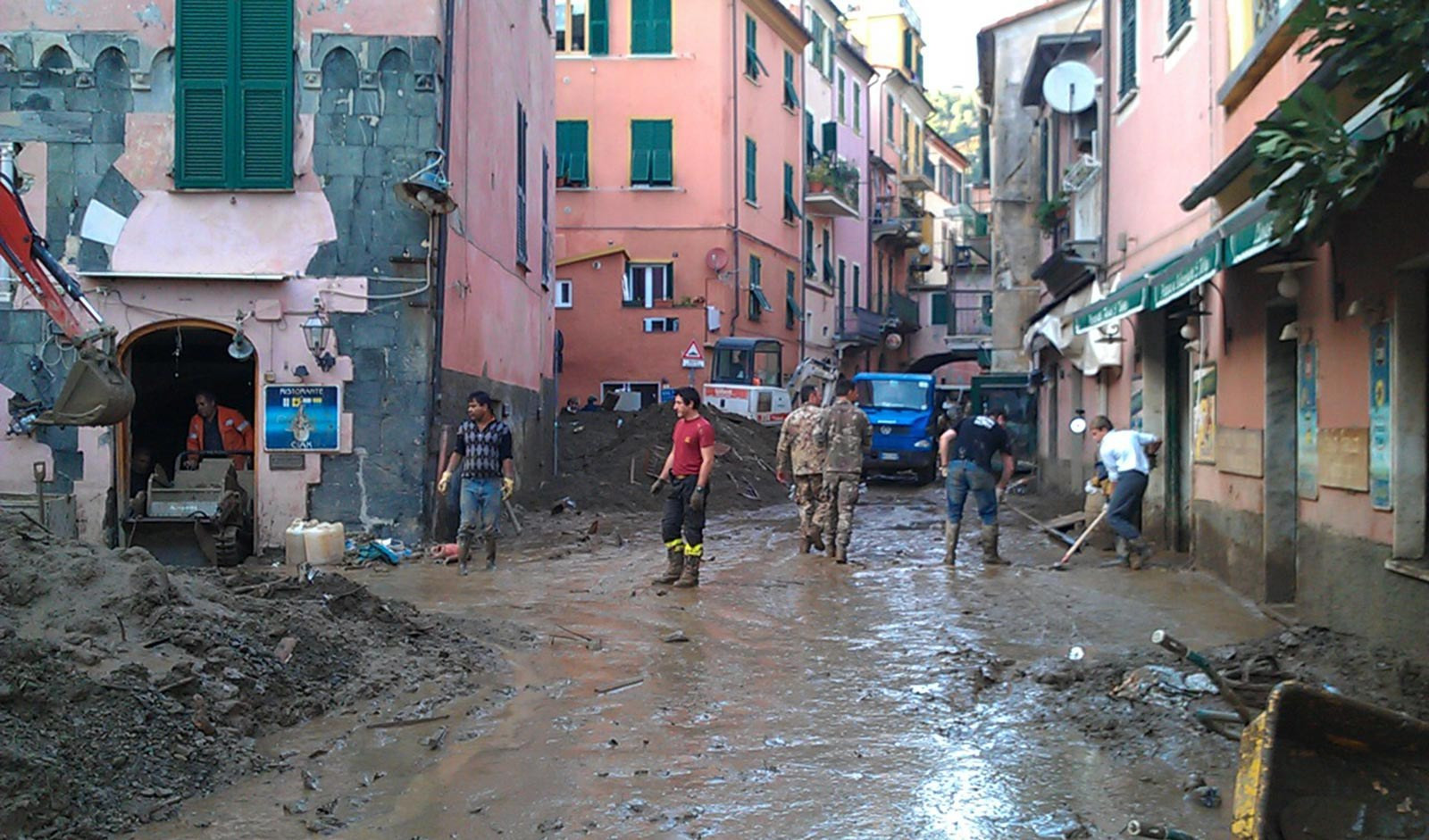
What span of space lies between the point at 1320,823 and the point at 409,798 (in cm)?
364

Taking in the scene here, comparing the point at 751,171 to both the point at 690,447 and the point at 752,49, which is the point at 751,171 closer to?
the point at 752,49

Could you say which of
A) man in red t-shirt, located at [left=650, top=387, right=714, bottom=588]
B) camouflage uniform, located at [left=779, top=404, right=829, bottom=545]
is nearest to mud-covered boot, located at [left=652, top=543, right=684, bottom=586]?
man in red t-shirt, located at [left=650, top=387, right=714, bottom=588]

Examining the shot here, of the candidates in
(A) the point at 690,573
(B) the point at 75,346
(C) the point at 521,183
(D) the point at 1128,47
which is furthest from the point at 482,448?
(D) the point at 1128,47

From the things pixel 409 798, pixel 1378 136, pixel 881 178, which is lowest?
pixel 409 798

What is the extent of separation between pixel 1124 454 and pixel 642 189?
22766 millimetres

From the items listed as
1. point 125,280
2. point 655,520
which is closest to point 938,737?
point 125,280

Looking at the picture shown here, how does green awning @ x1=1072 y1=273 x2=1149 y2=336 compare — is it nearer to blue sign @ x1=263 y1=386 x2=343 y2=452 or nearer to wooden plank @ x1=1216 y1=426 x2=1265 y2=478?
wooden plank @ x1=1216 y1=426 x2=1265 y2=478

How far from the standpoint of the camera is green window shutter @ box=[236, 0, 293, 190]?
50.1 ft

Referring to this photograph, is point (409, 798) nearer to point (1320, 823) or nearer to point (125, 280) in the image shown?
point (1320, 823)

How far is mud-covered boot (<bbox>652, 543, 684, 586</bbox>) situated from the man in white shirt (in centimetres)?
453

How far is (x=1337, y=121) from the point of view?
6.08 meters

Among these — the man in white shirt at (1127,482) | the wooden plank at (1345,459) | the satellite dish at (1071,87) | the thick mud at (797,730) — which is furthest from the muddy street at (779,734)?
the satellite dish at (1071,87)

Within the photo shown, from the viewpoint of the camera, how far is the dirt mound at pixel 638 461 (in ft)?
73.8

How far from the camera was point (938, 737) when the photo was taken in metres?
7.07
